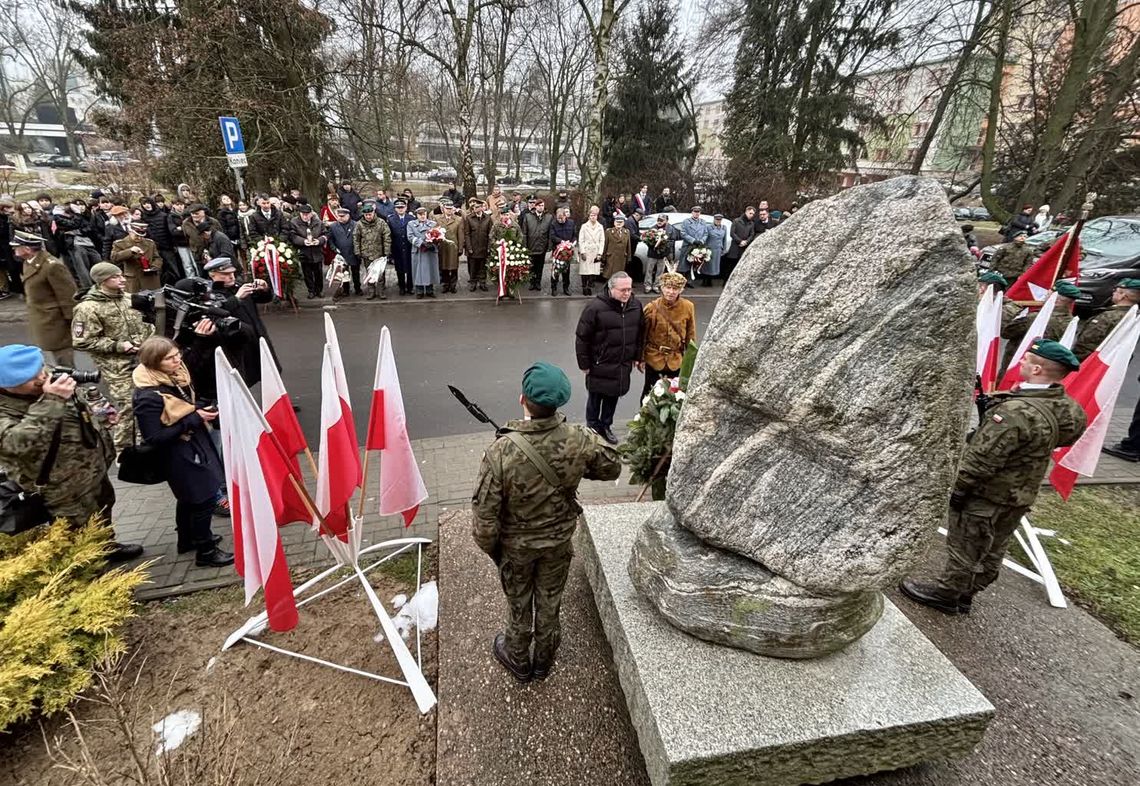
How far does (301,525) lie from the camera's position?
15.4ft

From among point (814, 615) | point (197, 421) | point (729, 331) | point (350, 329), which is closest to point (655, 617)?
point (814, 615)

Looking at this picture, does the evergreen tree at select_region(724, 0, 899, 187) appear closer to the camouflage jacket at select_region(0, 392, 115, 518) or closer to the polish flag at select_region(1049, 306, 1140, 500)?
the polish flag at select_region(1049, 306, 1140, 500)

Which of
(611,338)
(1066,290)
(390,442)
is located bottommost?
(390,442)

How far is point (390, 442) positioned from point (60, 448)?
1.90 metres

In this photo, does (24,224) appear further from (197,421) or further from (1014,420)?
(1014,420)

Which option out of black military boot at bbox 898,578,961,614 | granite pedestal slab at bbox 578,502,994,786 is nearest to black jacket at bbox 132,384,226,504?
granite pedestal slab at bbox 578,502,994,786

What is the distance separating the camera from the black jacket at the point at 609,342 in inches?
222

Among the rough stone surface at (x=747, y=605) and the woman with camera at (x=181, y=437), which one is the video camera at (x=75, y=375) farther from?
the rough stone surface at (x=747, y=605)

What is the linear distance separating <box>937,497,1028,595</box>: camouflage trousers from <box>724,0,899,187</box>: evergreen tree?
1893 centimetres

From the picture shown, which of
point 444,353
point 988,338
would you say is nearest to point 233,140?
point 444,353

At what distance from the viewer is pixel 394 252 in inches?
469

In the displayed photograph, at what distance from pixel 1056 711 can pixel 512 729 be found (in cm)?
293

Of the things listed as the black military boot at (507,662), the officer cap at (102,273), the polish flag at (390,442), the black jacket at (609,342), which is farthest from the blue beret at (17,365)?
the black jacket at (609,342)

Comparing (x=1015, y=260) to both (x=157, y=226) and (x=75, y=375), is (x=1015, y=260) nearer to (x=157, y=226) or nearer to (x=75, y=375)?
(x=75, y=375)
